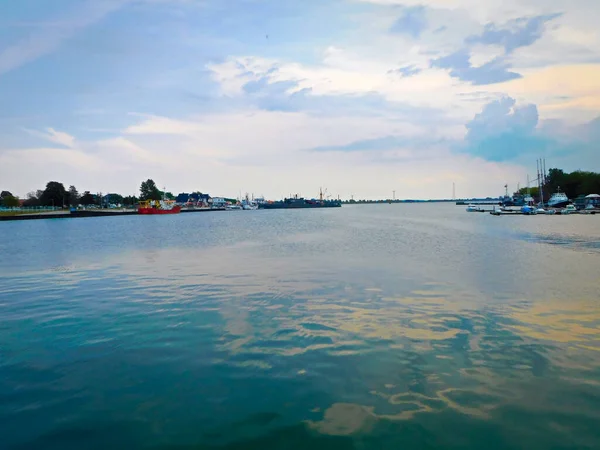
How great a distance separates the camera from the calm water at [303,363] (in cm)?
942

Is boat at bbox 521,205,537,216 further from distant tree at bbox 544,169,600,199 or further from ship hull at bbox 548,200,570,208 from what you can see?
distant tree at bbox 544,169,600,199

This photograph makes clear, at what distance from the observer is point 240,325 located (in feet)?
58.2

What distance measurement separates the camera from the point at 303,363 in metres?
13.2

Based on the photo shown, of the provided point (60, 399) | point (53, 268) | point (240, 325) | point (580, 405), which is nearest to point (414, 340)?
point (580, 405)

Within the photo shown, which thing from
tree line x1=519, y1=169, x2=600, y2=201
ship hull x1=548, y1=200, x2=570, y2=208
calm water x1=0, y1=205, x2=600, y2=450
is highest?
tree line x1=519, y1=169, x2=600, y2=201

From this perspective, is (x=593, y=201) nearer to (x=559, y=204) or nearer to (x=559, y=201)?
(x=559, y=204)

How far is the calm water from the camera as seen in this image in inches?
371

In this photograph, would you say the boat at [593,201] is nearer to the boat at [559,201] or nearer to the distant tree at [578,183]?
the boat at [559,201]

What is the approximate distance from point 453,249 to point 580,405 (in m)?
38.4

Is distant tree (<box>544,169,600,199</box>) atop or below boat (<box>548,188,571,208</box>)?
atop

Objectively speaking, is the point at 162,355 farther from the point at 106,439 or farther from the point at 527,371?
the point at 527,371

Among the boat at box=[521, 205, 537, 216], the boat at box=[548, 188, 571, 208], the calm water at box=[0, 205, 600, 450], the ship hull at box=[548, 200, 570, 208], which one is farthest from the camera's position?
the ship hull at box=[548, 200, 570, 208]

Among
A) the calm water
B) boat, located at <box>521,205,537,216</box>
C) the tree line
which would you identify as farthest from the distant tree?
the calm water

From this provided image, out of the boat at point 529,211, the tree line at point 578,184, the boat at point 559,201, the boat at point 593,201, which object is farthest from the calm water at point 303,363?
the tree line at point 578,184
